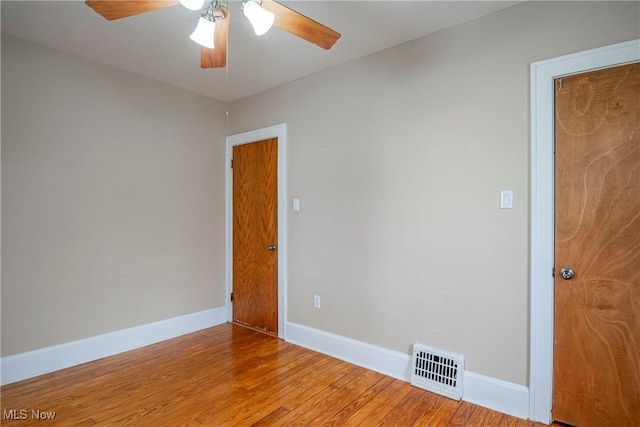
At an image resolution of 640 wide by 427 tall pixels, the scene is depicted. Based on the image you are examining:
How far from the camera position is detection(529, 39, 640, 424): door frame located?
198 cm

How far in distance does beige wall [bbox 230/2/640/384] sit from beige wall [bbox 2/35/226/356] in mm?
1158

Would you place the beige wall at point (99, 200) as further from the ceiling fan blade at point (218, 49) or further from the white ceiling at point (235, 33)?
the ceiling fan blade at point (218, 49)

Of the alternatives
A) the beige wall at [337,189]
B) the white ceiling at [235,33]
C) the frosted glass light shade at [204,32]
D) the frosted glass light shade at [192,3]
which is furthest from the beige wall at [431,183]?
the frosted glass light shade at [192,3]

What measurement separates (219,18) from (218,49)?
17 cm

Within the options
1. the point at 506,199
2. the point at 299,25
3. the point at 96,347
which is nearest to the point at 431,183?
the point at 506,199

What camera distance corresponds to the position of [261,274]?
3.57 meters

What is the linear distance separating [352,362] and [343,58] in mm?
2544

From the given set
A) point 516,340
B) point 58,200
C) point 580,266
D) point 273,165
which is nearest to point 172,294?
point 58,200

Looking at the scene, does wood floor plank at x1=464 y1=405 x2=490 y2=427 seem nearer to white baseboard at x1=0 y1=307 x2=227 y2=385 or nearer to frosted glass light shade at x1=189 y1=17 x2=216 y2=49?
frosted glass light shade at x1=189 y1=17 x2=216 y2=49

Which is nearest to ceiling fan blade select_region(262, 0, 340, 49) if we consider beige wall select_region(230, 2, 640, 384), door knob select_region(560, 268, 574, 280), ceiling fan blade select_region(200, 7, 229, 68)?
ceiling fan blade select_region(200, 7, 229, 68)

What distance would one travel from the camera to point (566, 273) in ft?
6.39

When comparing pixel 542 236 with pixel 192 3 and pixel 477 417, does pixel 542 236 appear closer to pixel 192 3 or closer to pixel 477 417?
pixel 477 417

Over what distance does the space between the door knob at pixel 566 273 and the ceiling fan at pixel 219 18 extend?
1837 mm

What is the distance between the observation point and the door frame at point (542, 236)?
6.50ft
